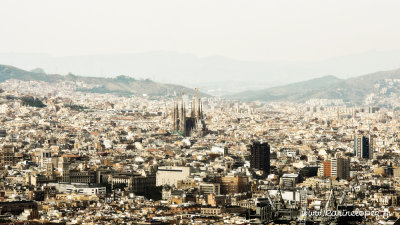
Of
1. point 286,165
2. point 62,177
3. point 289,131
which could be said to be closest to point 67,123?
point 289,131

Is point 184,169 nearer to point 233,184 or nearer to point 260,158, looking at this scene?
point 233,184

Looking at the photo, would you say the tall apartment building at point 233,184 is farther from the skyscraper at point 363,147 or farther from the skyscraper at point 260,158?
the skyscraper at point 363,147

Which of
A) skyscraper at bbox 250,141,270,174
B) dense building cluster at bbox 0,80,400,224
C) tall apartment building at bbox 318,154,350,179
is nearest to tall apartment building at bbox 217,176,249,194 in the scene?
dense building cluster at bbox 0,80,400,224

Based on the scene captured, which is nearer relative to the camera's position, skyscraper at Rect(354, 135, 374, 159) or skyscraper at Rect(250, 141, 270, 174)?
skyscraper at Rect(250, 141, 270, 174)

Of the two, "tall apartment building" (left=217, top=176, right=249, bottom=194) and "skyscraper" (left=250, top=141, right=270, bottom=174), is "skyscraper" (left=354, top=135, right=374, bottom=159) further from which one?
"tall apartment building" (left=217, top=176, right=249, bottom=194)

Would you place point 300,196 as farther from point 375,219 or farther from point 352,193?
point 375,219
